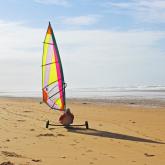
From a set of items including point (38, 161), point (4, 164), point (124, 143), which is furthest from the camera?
point (124, 143)

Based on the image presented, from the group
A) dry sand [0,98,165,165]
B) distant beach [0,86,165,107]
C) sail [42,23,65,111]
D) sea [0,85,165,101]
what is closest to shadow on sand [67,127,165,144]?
dry sand [0,98,165,165]

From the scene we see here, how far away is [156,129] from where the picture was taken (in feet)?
38.9

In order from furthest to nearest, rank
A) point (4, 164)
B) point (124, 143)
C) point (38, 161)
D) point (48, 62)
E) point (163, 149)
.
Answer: point (48, 62)
point (124, 143)
point (163, 149)
point (38, 161)
point (4, 164)

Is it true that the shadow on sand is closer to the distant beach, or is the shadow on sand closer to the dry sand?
the dry sand

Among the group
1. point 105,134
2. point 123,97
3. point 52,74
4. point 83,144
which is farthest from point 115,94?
point 83,144

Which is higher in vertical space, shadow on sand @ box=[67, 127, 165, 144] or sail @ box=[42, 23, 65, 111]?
sail @ box=[42, 23, 65, 111]

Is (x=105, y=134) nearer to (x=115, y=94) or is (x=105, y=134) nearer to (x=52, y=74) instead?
(x=52, y=74)

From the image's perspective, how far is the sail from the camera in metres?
13.0

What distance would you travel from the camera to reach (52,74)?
1322 cm

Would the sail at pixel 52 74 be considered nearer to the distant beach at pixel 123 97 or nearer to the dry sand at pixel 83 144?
the dry sand at pixel 83 144

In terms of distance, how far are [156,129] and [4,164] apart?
6.47 m

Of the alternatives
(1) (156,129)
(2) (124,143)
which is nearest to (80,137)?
(2) (124,143)

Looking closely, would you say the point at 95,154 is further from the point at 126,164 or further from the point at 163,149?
the point at 163,149

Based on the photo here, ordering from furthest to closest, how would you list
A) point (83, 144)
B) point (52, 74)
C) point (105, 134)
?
point (52, 74) < point (105, 134) < point (83, 144)
